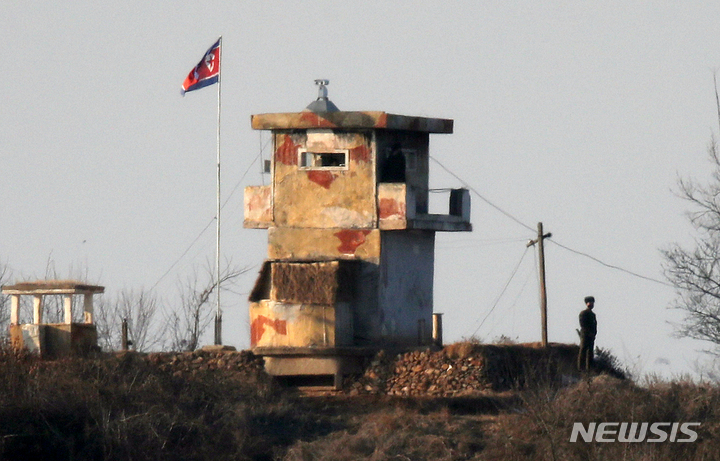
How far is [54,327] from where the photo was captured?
4153 cm

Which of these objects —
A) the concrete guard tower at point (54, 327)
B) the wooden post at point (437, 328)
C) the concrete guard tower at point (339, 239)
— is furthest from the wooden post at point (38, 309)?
the wooden post at point (437, 328)

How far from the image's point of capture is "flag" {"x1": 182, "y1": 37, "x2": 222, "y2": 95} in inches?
1843

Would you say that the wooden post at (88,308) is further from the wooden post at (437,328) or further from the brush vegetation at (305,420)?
the wooden post at (437,328)

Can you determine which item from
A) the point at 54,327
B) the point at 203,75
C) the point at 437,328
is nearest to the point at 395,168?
the point at 437,328

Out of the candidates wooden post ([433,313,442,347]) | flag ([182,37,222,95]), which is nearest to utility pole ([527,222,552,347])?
wooden post ([433,313,442,347])

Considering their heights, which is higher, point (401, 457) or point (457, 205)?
point (457, 205)

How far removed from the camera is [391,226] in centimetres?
4194

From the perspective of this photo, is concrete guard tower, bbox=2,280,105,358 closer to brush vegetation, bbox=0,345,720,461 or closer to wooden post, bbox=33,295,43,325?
wooden post, bbox=33,295,43,325

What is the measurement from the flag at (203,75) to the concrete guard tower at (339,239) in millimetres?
4195

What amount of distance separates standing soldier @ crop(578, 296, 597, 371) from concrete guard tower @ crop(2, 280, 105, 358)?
10950 millimetres

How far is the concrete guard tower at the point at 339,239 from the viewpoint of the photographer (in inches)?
1633

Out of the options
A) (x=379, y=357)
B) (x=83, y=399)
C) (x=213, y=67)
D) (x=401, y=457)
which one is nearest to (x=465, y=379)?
(x=379, y=357)

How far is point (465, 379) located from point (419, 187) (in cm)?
543

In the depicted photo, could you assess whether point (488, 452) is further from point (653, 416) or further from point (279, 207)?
point (279, 207)
